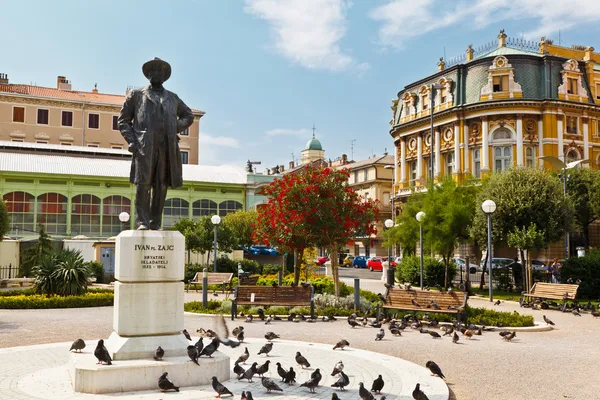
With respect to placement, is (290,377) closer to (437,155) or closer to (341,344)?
(341,344)

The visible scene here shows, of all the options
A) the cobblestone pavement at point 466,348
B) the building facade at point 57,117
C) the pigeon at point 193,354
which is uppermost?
the building facade at point 57,117

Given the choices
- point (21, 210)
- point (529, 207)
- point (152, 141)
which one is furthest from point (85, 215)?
point (152, 141)

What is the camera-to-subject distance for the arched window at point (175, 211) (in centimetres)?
4522

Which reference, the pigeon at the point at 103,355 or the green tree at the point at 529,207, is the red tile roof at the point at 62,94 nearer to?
the green tree at the point at 529,207

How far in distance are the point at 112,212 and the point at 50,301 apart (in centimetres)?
2437

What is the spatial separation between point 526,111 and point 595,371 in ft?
130

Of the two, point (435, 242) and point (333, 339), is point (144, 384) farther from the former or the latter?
point (435, 242)

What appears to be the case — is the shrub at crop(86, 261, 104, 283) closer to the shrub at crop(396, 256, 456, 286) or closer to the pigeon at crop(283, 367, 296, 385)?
the shrub at crop(396, 256, 456, 286)

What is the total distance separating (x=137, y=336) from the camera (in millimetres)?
8664

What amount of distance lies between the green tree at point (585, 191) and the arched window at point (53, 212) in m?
36.7

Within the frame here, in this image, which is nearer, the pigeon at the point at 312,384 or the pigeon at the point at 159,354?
the pigeon at the point at 312,384

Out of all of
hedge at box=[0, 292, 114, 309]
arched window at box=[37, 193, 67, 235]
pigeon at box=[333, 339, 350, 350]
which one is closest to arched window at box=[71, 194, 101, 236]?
arched window at box=[37, 193, 67, 235]

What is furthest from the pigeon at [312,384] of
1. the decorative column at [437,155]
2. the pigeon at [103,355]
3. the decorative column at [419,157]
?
the decorative column at [419,157]

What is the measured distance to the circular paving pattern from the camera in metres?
7.81
